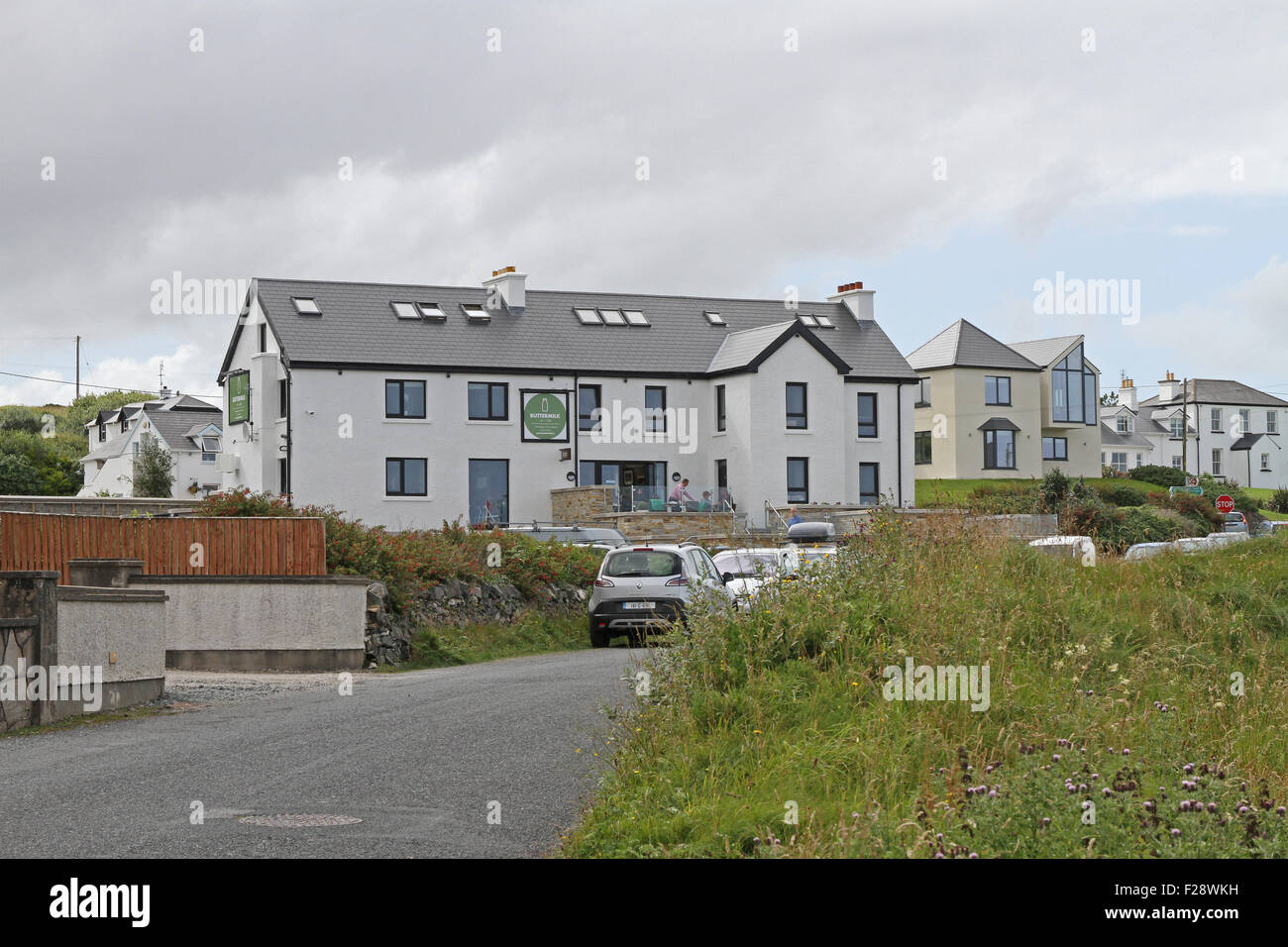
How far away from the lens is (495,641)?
2345 cm

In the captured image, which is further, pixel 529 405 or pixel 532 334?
pixel 532 334

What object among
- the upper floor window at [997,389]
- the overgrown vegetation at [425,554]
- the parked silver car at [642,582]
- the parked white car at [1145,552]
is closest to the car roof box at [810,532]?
the overgrown vegetation at [425,554]

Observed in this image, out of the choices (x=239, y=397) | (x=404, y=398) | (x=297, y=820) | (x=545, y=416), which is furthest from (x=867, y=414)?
(x=297, y=820)

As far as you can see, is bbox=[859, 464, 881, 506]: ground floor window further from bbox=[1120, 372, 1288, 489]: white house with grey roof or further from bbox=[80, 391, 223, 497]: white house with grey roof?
bbox=[1120, 372, 1288, 489]: white house with grey roof

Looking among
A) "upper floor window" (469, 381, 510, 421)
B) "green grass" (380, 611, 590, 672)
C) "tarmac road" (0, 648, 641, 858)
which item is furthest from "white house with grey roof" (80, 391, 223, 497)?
"tarmac road" (0, 648, 641, 858)

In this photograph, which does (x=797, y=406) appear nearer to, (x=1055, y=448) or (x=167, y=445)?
(x=1055, y=448)

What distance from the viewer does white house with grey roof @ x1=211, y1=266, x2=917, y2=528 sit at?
1757 inches

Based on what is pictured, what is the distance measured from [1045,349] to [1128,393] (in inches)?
1408

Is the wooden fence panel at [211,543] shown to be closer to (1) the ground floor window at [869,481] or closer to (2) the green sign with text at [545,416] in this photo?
(2) the green sign with text at [545,416]

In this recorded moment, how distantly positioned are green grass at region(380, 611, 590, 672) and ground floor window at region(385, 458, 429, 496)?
20242 millimetres

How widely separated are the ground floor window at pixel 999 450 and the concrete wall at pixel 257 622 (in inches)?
1947

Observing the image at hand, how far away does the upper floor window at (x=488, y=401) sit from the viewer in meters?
46.3

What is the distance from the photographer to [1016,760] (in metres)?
7.93
